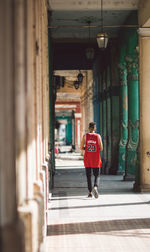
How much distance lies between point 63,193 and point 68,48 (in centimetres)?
924

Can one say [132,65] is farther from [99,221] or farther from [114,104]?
[99,221]

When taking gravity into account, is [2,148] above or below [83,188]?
above

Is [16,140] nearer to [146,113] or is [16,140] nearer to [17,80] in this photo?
[17,80]

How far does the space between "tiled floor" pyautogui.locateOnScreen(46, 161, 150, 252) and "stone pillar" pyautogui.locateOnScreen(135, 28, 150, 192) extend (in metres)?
0.53

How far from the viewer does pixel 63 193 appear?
998 cm

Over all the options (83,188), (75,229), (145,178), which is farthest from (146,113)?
(75,229)

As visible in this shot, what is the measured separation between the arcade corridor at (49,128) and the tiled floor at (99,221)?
1cm

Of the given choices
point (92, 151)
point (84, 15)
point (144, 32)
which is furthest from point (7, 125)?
point (84, 15)

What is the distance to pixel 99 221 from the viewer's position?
676 centimetres

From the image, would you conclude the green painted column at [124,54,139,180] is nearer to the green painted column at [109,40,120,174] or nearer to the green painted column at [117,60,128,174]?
the green painted column at [117,60,128,174]

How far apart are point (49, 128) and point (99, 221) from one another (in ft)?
17.8

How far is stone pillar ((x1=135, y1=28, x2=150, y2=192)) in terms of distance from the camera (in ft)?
32.4

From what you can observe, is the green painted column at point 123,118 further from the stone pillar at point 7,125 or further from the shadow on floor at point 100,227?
the stone pillar at point 7,125

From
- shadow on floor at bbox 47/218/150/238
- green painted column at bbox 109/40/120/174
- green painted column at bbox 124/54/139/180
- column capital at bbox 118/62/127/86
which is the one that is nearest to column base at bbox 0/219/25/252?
shadow on floor at bbox 47/218/150/238
